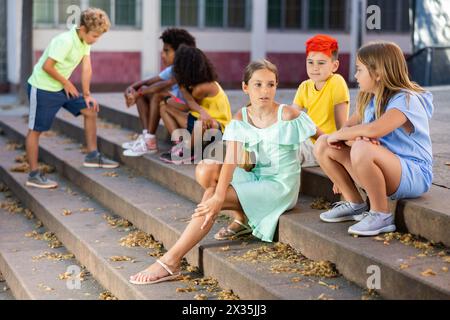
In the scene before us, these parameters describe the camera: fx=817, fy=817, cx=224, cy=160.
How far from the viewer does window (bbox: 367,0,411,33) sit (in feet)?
61.8

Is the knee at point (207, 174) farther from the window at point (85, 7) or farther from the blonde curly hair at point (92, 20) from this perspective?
the window at point (85, 7)

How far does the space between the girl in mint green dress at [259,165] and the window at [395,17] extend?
14630 millimetres

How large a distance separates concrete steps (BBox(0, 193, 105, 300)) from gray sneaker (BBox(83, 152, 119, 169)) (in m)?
1.05

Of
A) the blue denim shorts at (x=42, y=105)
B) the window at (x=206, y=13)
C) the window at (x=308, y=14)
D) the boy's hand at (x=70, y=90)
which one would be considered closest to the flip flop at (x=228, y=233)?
the boy's hand at (x=70, y=90)

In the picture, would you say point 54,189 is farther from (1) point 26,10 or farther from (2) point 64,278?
(1) point 26,10

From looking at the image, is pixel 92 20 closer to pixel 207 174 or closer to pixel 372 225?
pixel 207 174

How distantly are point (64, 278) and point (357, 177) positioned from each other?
184 cm

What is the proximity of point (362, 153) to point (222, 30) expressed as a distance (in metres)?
13.4

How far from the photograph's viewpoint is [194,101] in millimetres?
6344

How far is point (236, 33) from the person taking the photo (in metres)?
17.4

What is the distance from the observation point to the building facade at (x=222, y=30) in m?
16.1

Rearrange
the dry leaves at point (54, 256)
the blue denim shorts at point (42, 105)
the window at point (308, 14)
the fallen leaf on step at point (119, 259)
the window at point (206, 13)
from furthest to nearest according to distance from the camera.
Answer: the window at point (308, 14) < the window at point (206, 13) < the blue denim shorts at point (42, 105) < the dry leaves at point (54, 256) < the fallen leaf on step at point (119, 259)
